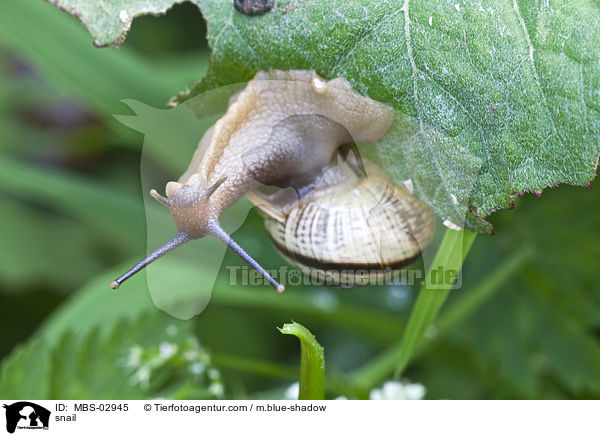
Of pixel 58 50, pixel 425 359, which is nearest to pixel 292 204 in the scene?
pixel 425 359

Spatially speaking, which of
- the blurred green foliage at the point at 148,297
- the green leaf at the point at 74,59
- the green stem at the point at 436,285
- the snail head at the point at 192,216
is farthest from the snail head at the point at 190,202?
the green leaf at the point at 74,59

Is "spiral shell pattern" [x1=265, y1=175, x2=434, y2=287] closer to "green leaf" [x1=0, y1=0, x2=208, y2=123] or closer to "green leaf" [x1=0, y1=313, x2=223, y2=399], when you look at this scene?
"green leaf" [x1=0, y1=313, x2=223, y2=399]

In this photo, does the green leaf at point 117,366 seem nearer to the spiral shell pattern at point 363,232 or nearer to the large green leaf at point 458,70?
the spiral shell pattern at point 363,232

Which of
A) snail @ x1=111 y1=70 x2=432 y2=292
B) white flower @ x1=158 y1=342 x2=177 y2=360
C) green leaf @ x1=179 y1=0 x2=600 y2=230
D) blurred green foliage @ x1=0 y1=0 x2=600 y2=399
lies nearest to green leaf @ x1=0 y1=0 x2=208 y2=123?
blurred green foliage @ x1=0 y1=0 x2=600 y2=399

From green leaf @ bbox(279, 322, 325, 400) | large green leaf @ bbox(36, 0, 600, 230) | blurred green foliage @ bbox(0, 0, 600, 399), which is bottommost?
blurred green foliage @ bbox(0, 0, 600, 399)
